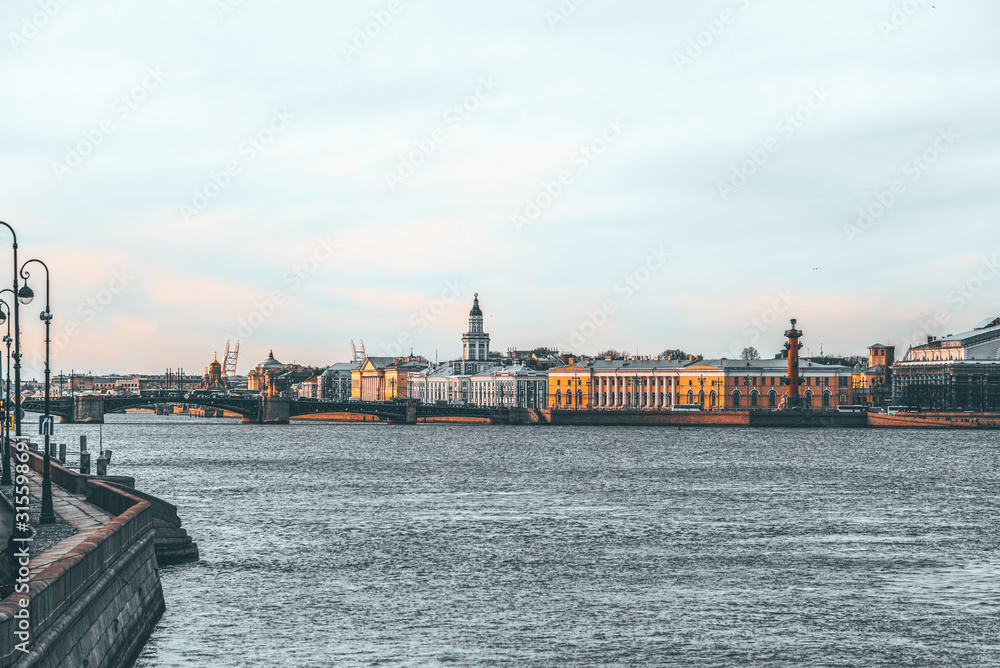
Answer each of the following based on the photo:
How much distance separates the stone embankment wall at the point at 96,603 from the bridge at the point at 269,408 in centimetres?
9814

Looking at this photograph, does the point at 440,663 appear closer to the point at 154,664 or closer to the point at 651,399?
the point at 154,664

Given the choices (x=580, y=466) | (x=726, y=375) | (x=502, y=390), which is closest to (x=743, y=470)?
(x=580, y=466)

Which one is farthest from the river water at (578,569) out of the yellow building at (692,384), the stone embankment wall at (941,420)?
the yellow building at (692,384)

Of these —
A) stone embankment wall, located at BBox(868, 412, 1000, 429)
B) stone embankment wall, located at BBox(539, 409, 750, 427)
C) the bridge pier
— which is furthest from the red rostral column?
the bridge pier

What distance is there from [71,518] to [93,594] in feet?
29.6

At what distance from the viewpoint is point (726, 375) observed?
163250 mm

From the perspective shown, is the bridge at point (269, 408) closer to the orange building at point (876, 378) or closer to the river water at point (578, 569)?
the orange building at point (876, 378)

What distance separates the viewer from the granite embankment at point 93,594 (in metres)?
12.4

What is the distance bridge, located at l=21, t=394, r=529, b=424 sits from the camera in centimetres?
12412

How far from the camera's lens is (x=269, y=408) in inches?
5359

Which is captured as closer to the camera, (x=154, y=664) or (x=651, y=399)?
(x=154, y=664)

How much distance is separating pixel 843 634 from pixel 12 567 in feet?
43.9

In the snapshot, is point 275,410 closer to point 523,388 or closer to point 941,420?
point 523,388

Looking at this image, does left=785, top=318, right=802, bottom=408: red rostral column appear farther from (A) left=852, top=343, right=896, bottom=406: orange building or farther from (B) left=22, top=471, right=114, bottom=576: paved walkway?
(B) left=22, top=471, right=114, bottom=576: paved walkway
